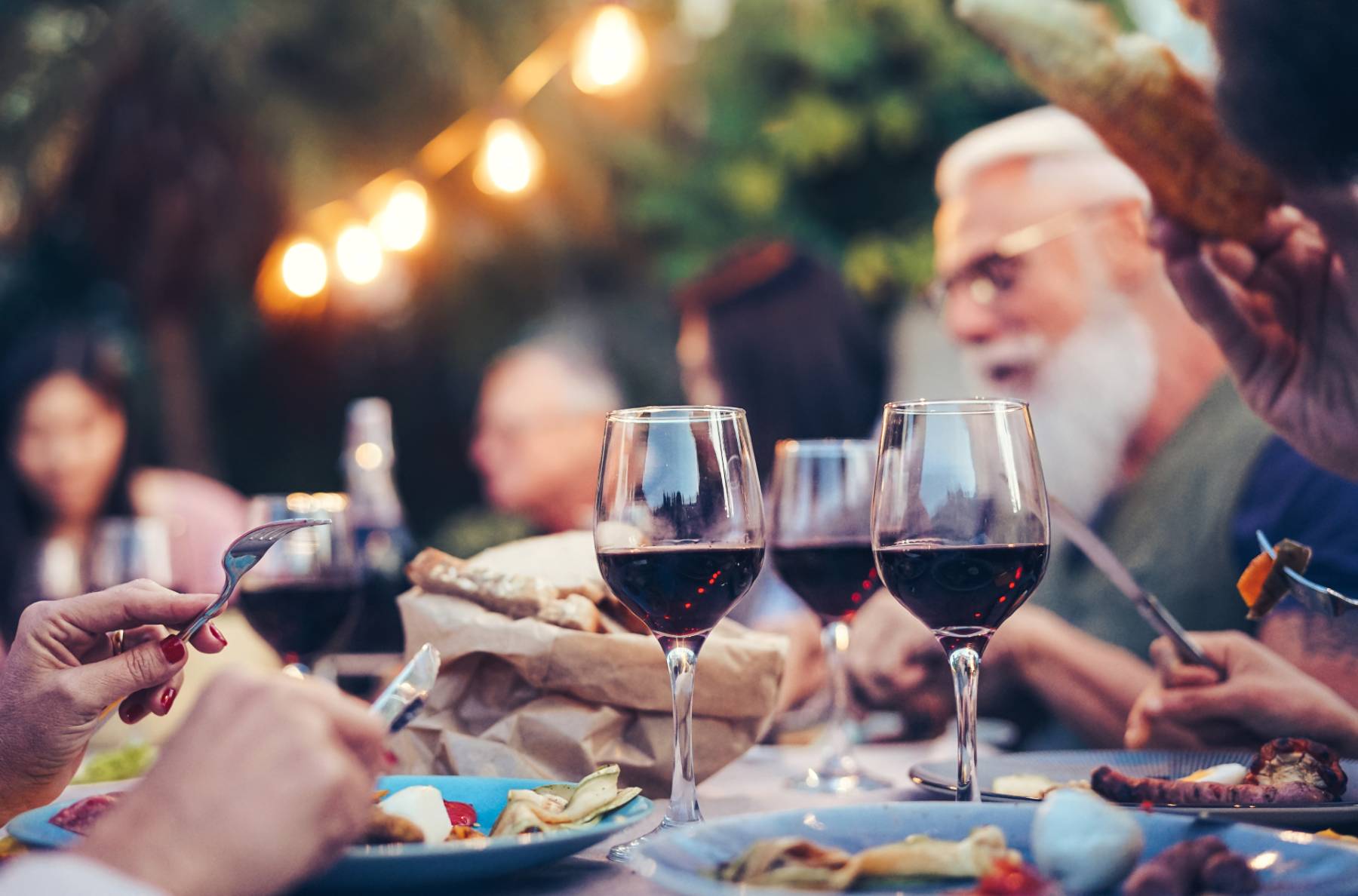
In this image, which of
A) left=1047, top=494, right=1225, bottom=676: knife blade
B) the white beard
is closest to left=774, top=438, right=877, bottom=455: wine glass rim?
left=1047, top=494, right=1225, bottom=676: knife blade

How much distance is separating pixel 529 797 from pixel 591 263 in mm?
8250

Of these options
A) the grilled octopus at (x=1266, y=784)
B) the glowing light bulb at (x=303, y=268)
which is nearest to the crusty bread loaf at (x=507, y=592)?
the grilled octopus at (x=1266, y=784)

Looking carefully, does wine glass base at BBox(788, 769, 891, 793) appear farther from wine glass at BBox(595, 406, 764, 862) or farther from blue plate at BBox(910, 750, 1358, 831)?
wine glass at BBox(595, 406, 764, 862)

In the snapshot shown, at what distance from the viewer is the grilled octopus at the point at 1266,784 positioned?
98 cm

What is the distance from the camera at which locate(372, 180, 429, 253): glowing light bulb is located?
426cm

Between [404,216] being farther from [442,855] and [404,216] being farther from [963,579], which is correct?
[442,855]

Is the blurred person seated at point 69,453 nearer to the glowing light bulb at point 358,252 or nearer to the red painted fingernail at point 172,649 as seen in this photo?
the glowing light bulb at point 358,252

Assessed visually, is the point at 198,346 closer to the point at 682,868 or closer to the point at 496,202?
the point at 496,202

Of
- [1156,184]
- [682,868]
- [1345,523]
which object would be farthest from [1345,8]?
[1345,523]

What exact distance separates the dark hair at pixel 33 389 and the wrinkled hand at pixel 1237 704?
3.55m

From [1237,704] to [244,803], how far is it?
98 cm

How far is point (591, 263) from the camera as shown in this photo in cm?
903

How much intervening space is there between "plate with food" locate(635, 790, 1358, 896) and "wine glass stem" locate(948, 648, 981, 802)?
0.58ft

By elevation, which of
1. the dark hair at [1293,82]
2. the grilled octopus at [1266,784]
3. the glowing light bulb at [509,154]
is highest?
the glowing light bulb at [509,154]
